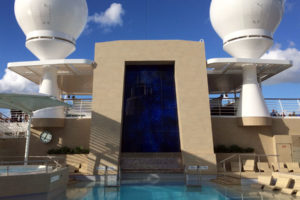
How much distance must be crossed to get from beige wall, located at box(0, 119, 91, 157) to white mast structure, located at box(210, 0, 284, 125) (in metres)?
10.4

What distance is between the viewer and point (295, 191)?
9820 millimetres

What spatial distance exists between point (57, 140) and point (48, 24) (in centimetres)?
753

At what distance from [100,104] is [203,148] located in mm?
6529

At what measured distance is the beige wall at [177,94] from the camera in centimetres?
1452

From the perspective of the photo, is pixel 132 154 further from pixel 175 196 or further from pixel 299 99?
pixel 299 99

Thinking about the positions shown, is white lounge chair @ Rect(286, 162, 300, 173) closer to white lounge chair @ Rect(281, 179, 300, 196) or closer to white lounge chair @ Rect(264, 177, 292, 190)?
white lounge chair @ Rect(264, 177, 292, 190)

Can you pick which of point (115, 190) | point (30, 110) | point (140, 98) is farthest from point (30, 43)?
point (115, 190)

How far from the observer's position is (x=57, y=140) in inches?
654

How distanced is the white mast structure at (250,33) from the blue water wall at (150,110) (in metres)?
4.59

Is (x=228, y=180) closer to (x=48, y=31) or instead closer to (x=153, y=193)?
(x=153, y=193)

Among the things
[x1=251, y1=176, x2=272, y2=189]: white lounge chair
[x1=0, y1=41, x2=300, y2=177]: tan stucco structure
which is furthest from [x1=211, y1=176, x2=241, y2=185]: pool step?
[x1=0, y1=41, x2=300, y2=177]: tan stucco structure

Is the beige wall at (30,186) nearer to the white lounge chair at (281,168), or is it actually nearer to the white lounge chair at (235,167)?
the white lounge chair at (235,167)

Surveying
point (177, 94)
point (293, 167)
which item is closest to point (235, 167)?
point (293, 167)

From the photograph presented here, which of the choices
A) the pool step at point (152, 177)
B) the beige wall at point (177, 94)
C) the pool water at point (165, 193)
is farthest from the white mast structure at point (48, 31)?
the pool water at point (165, 193)
